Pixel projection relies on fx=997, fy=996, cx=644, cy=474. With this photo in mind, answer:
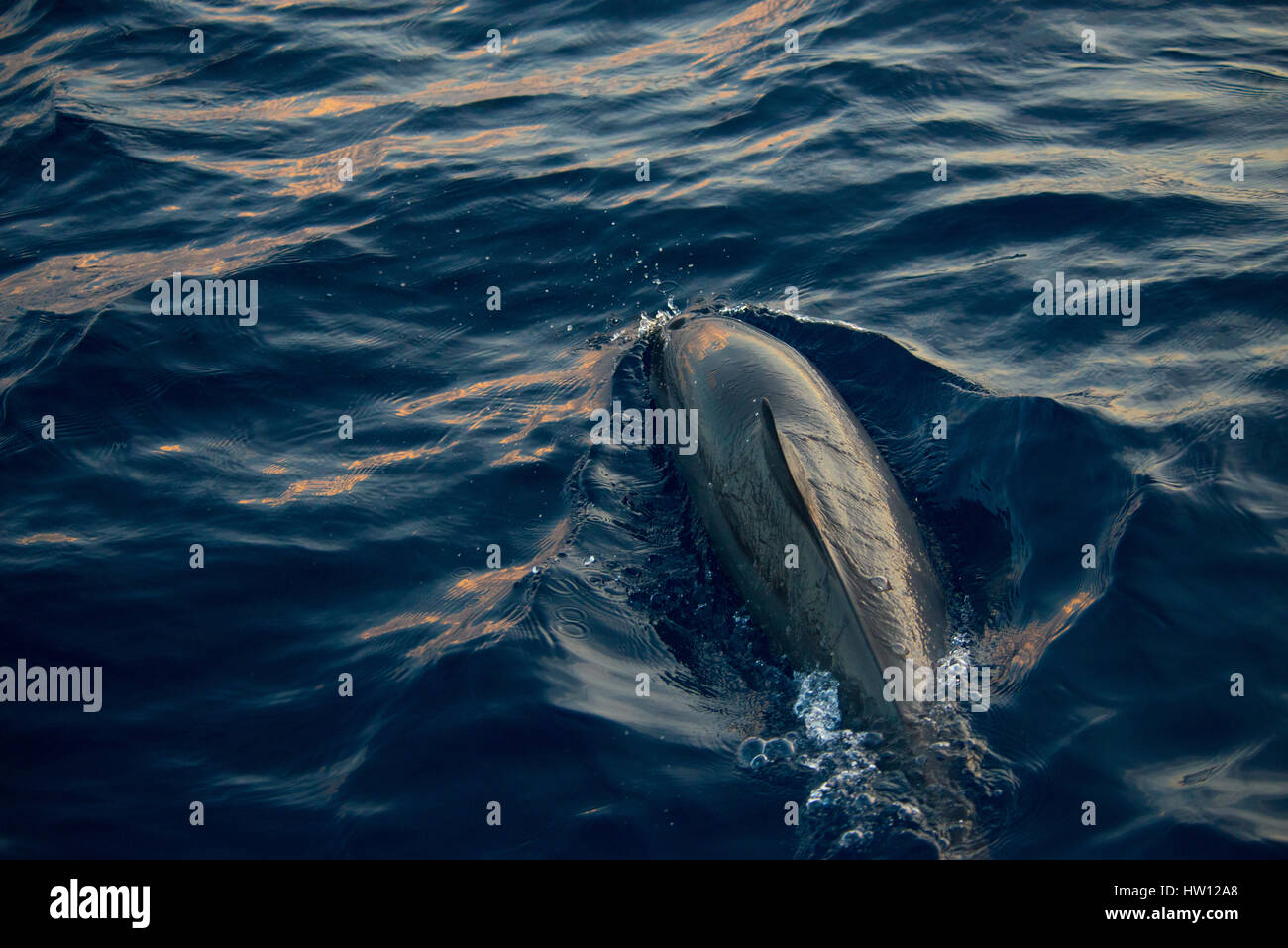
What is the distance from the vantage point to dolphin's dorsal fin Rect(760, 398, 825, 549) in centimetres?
631

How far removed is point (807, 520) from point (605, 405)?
362 cm

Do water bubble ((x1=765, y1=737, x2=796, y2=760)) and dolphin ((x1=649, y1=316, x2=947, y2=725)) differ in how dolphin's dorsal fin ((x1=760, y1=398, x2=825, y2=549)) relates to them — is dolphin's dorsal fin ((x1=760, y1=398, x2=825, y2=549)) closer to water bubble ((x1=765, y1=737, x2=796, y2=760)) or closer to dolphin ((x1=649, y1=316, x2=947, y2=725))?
dolphin ((x1=649, y1=316, x2=947, y2=725))

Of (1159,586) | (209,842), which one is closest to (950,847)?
(1159,586)

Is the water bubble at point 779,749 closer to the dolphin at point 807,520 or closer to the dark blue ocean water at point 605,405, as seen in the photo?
the dark blue ocean water at point 605,405

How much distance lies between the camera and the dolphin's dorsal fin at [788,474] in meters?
6.31

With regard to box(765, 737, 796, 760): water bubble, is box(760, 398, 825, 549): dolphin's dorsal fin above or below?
above

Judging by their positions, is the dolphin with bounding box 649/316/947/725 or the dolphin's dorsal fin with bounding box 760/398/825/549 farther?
the dolphin's dorsal fin with bounding box 760/398/825/549

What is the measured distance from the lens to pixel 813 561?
20.5 ft

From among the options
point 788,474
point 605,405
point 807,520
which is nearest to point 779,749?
point 807,520

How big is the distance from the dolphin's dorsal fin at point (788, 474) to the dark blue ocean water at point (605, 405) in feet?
3.24

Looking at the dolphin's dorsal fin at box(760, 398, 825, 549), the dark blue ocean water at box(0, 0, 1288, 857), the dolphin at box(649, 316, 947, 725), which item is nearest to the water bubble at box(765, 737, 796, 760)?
the dark blue ocean water at box(0, 0, 1288, 857)

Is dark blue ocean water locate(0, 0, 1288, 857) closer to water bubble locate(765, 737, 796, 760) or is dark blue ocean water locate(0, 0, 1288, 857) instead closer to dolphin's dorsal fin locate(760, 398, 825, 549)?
water bubble locate(765, 737, 796, 760)
